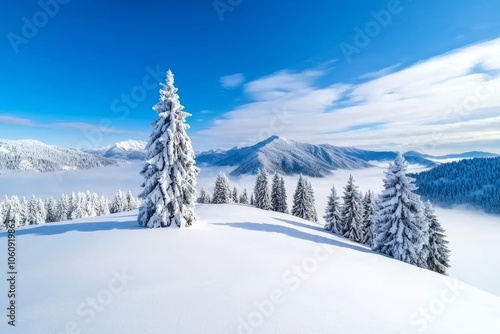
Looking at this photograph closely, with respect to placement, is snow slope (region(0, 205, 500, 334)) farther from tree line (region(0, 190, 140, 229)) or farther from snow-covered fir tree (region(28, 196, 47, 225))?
snow-covered fir tree (region(28, 196, 47, 225))

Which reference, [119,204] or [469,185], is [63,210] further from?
[469,185]

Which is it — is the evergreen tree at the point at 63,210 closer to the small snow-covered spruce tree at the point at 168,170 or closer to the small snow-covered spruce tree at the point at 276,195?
the small snow-covered spruce tree at the point at 276,195

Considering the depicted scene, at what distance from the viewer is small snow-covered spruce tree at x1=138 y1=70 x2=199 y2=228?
19391 millimetres

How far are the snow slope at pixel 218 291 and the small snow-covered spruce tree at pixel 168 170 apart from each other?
3025mm

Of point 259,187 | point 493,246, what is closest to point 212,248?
point 259,187

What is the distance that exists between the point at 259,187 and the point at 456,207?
159 metres

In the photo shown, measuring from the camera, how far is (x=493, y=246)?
74125mm

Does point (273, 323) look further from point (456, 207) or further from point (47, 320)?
point (456, 207)

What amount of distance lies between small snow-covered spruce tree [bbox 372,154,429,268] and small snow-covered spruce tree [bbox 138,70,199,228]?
2002cm

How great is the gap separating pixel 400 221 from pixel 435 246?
9.19 meters

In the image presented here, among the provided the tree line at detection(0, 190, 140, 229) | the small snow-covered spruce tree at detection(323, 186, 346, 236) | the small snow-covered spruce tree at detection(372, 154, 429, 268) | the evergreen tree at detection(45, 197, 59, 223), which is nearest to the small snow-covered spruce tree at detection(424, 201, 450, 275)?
the small snow-covered spruce tree at detection(372, 154, 429, 268)

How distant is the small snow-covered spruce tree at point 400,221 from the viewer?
2491cm

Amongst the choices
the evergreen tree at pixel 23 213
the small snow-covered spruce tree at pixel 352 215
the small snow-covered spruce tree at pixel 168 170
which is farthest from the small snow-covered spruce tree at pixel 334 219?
the evergreen tree at pixel 23 213

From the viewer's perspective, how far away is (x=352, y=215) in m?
41.4
